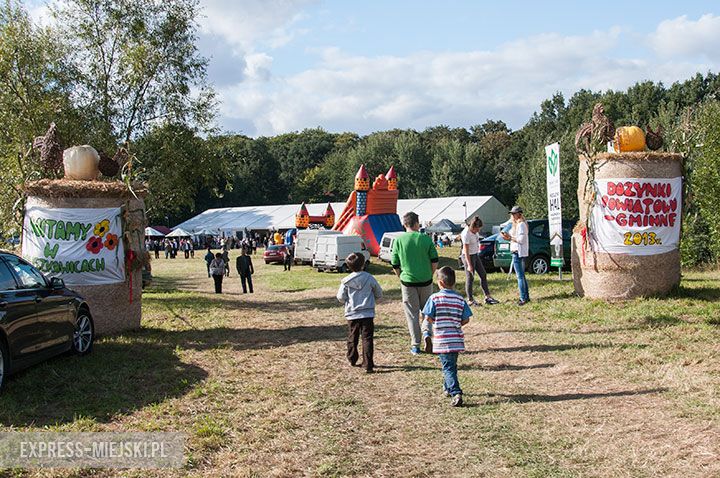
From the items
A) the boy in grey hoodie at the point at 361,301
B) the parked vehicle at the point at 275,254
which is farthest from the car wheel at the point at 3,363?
the parked vehicle at the point at 275,254

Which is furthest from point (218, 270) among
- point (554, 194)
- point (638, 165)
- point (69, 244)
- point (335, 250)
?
point (638, 165)

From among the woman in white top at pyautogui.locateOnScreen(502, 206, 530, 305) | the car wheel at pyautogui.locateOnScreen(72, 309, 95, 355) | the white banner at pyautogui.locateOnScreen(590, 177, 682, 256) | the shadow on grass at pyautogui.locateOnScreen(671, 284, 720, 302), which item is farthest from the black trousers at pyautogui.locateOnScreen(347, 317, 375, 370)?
the shadow on grass at pyautogui.locateOnScreen(671, 284, 720, 302)

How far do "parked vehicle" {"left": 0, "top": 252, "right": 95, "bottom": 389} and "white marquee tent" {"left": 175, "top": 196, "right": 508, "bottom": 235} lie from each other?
131ft

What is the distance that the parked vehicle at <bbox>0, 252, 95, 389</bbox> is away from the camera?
7.09m

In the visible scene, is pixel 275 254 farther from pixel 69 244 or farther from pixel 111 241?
pixel 69 244

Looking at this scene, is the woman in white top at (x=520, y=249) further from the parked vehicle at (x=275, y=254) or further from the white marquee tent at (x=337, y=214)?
the white marquee tent at (x=337, y=214)

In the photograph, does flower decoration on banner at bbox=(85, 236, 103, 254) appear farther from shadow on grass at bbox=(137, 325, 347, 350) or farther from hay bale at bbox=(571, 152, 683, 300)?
hay bale at bbox=(571, 152, 683, 300)

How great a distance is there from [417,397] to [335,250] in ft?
71.6

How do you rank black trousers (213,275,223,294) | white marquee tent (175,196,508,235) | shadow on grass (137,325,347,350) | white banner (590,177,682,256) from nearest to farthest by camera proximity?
shadow on grass (137,325,347,350) < white banner (590,177,682,256) < black trousers (213,275,223,294) < white marquee tent (175,196,508,235)

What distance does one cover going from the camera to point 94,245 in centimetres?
1111

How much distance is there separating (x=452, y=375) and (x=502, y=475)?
1940mm

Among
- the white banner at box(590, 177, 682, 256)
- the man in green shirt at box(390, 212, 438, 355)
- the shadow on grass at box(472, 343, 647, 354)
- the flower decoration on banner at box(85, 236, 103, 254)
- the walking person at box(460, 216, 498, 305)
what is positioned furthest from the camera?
the walking person at box(460, 216, 498, 305)

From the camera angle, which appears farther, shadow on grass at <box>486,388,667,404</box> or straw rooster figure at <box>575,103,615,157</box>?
straw rooster figure at <box>575,103,615,157</box>

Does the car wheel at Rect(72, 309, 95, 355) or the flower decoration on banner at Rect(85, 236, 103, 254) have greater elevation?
the flower decoration on banner at Rect(85, 236, 103, 254)
